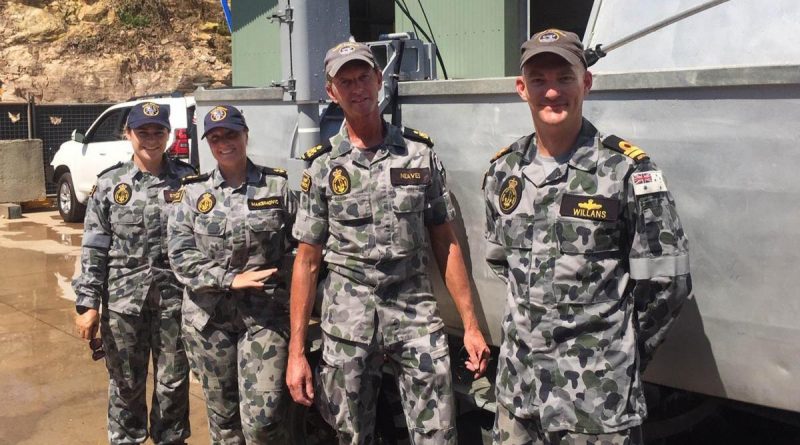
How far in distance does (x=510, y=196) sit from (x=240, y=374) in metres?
1.35

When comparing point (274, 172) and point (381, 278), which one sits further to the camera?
point (274, 172)

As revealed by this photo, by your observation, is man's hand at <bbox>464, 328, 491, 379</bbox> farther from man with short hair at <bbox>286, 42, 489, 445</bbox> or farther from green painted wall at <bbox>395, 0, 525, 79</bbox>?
green painted wall at <bbox>395, 0, 525, 79</bbox>

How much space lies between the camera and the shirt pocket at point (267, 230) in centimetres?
308

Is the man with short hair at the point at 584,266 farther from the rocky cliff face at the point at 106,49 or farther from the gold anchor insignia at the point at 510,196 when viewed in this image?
the rocky cliff face at the point at 106,49

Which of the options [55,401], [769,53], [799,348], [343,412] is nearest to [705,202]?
[799,348]

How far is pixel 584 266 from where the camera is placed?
215 cm

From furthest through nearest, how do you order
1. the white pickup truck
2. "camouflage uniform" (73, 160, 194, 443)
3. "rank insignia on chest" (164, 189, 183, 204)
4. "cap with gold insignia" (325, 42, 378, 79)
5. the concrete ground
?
the white pickup truck
the concrete ground
"camouflage uniform" (73, 160, 194, 443)
"rank insignia on chest" (164, 189, 183, 204)
"cap with gold insignia" (325, 42, 378, 79)

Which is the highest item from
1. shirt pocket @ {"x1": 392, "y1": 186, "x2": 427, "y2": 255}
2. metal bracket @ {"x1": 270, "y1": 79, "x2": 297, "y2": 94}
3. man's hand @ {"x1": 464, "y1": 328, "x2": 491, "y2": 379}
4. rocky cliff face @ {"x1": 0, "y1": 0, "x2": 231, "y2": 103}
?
rocky cliff face @ {"x1": 0, "y1": 0, "x2": 231, "y2": 103}

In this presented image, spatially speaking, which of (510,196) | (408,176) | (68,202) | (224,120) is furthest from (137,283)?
(68,202)

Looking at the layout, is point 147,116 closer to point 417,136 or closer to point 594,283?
point 417,136

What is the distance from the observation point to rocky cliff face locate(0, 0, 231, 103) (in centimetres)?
1795

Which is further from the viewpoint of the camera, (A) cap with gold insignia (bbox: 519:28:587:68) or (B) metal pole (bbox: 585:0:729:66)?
(B) metal pole (bbox: 585:0:729:66)

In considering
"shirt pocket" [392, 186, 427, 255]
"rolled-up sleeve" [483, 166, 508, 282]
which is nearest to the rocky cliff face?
"shirt pocket" [392, 186, 427, 255]

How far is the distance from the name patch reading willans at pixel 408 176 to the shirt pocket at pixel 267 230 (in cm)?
62
